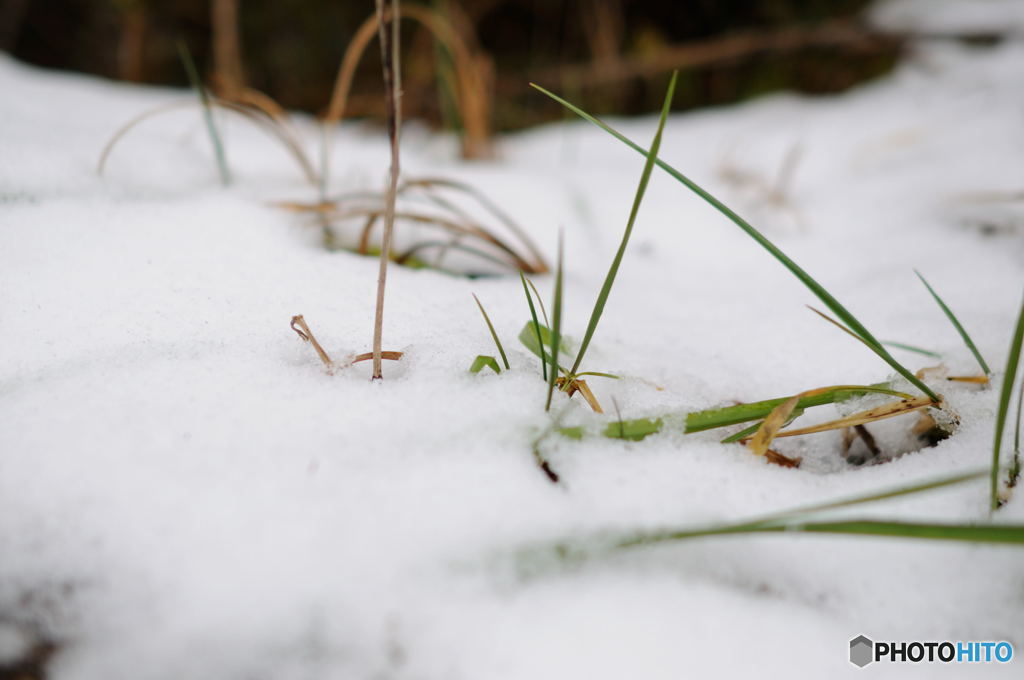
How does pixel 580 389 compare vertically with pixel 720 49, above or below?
below

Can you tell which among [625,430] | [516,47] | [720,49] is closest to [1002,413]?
[625,430]

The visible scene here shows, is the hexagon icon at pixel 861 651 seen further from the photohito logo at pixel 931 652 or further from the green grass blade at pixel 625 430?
the green grass blade at pixel 625 430

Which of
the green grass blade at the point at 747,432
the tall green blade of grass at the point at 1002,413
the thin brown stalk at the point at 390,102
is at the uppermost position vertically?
the thin brown stalk at the point at 390,102

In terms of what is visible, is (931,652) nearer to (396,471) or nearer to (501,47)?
(396,471)

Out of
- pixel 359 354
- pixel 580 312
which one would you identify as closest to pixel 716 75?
pixel 580 312

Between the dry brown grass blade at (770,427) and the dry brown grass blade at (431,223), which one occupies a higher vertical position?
the dry brown grass blade at (431,223)

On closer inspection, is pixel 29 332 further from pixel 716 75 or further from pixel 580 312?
pixel 716 75

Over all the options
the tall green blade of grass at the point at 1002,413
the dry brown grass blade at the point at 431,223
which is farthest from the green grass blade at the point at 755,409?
the dry brown grass blade at the point at 431,223
